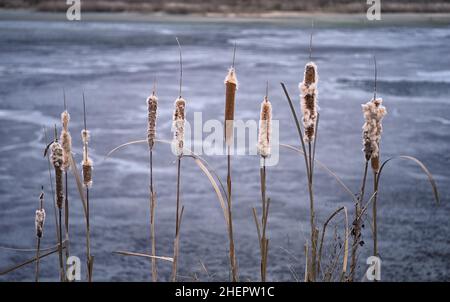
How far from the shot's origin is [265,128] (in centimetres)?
107

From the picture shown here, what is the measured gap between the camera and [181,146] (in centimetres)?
113

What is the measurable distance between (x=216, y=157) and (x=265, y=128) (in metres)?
5.52

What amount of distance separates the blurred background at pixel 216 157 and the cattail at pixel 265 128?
0.18 metres

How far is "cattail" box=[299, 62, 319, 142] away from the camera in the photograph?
1059 mm

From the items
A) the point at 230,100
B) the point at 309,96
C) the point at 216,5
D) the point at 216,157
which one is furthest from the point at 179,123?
the point at 216,5

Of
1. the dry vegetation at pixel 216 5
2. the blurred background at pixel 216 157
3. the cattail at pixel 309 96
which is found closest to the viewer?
the cattail at pixel 309 96

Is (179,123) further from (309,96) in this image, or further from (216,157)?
(216,157)

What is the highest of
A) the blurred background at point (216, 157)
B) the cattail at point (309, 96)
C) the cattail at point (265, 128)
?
the cattail at point (309, 96)

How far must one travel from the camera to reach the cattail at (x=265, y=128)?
1.07 meters

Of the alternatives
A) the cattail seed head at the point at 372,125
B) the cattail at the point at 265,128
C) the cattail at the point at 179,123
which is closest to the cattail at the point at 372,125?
the cattail seed head at the point at 372,125

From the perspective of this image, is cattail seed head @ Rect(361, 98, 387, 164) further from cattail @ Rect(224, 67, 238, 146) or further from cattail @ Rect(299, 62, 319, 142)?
cattail @ Rect(224, 67, 238, 146)

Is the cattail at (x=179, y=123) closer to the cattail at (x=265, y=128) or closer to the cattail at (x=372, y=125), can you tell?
the cattail at (x=265, y=128)
